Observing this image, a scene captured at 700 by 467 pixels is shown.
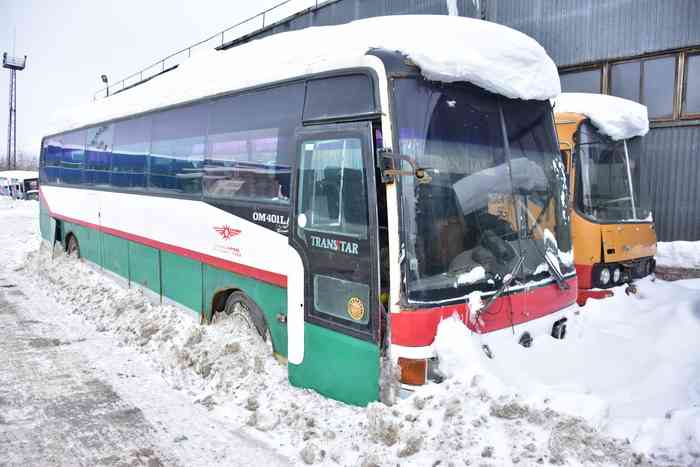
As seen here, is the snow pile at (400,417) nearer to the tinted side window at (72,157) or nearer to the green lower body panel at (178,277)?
the green lower body panel at (178,277)

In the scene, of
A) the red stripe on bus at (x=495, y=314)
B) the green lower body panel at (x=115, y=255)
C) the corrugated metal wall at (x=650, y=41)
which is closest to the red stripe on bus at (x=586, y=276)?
the red stripe on bus at (x=495, y=314)

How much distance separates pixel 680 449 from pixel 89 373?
5.29 meters

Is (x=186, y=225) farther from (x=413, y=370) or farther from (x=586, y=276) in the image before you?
(x=586, y=276)

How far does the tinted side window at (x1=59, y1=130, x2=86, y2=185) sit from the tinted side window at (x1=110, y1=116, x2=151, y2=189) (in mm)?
2108

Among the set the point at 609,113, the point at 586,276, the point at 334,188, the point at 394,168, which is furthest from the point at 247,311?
the point at 609,113

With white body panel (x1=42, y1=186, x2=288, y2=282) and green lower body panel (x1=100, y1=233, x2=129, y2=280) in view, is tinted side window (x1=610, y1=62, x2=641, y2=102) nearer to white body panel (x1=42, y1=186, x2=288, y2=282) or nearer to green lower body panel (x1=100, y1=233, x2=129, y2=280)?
white body panel (x1=42, y1=186, x2=288, y2=282)

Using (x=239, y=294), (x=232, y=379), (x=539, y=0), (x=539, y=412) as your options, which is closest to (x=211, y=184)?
(x=239, y=294)

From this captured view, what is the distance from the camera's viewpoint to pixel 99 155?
9.60m

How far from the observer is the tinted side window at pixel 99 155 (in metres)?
9.18

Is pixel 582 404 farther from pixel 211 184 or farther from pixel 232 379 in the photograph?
pixel 211 184

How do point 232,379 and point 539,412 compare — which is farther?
point 232,379

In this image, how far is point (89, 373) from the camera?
5762mm

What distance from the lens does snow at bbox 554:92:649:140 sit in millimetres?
8031

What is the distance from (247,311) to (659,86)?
10.5m
